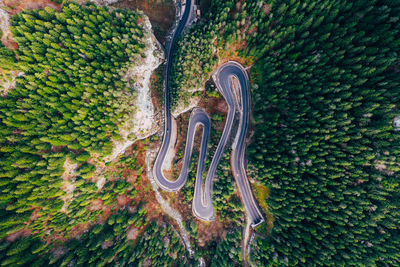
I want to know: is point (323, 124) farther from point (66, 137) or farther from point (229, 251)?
point (66, 137)

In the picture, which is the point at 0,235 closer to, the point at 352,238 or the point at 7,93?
the point at 7,93

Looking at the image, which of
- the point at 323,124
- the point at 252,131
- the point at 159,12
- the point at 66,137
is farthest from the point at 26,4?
the point at 323,124

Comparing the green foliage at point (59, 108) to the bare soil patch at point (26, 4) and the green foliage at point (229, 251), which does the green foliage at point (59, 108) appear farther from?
the green foliage at point (229, 251)

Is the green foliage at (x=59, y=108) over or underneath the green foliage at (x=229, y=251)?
over

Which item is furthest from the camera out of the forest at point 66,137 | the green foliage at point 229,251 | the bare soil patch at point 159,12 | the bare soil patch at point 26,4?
the bare soil patch at point 159,12

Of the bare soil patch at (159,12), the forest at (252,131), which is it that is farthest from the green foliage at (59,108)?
the bare soil patch at (159,12)

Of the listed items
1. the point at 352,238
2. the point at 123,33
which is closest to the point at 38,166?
the point at 123,33

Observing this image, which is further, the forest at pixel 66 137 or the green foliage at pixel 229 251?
the green foliage at pixel 229 251
